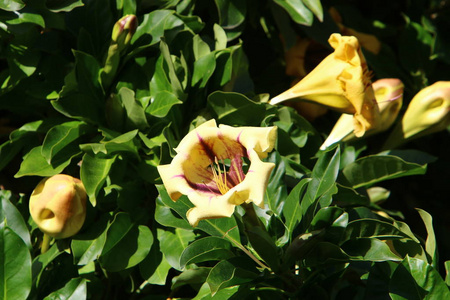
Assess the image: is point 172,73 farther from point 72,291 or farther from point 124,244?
point 72,291

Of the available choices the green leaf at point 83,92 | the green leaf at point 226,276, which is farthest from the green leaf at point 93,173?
the green leaf at point 226,276

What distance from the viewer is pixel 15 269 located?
1.30 metres

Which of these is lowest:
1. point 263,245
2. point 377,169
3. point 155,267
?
point 155,267

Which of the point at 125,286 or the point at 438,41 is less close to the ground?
the point at 438,41

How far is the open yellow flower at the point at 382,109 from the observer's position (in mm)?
1680

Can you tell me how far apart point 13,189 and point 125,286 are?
A: 0.45 m

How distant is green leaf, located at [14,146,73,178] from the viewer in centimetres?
143

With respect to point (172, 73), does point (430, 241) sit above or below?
below

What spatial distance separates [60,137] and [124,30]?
313 mm

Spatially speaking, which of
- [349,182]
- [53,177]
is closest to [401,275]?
[349,182]

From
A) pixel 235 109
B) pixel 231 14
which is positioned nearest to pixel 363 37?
pixel 231 14

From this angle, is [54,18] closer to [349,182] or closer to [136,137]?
[136,137]

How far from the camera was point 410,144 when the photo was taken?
2.20 m

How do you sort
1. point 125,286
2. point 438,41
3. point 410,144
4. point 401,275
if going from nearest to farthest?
point 401,275 → point 125,286 → point 438,41 → point 410,144
